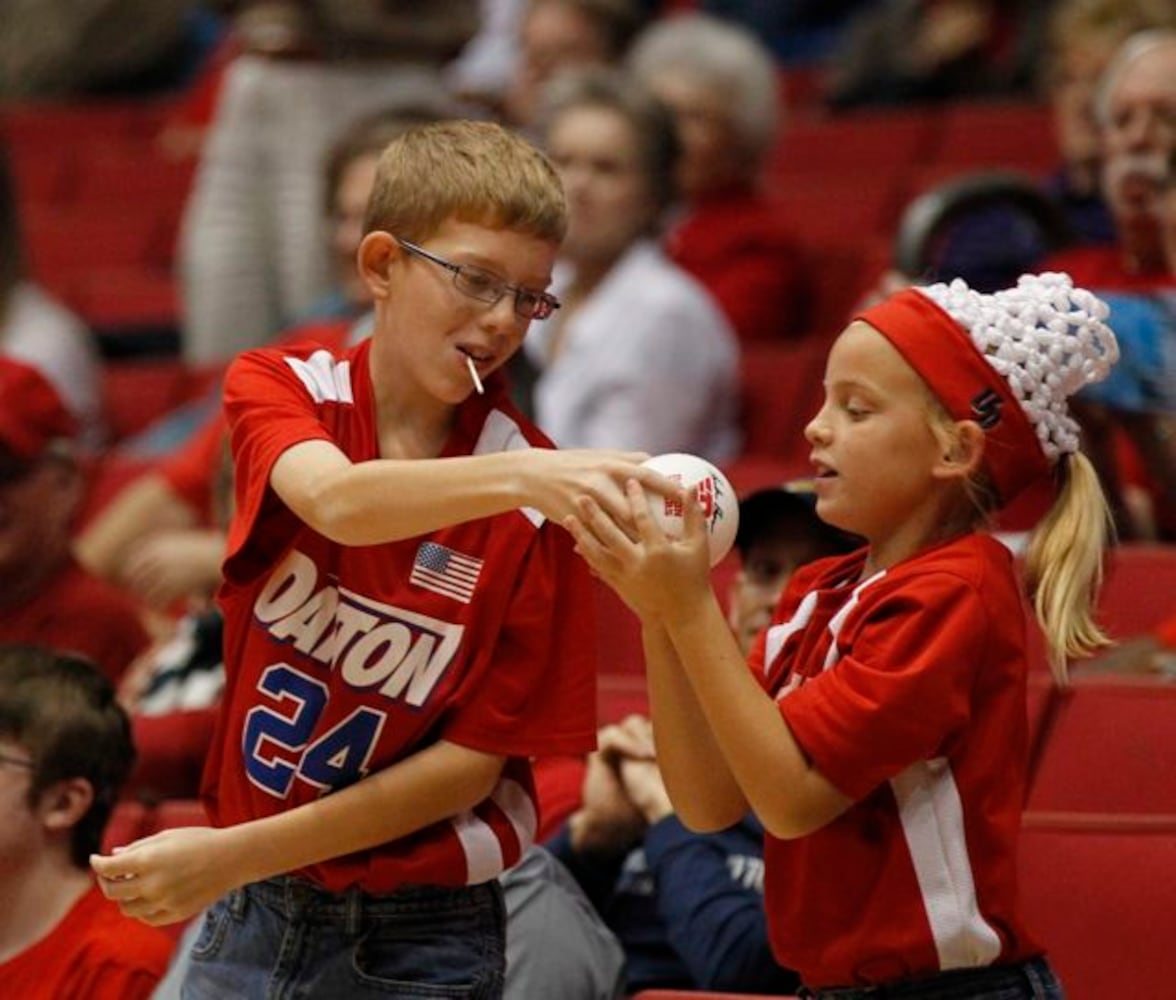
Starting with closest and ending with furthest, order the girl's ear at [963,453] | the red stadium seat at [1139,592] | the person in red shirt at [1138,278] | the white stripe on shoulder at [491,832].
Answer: the girl's ear at [963,453] < the white stripe on shoulder at [491,832] < the red stadium seat at [1139,592] < the person in red shirt at [1138,278]

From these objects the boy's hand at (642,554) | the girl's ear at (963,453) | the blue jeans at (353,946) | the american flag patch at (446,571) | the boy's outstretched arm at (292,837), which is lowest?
the blue jeans at (353,946)

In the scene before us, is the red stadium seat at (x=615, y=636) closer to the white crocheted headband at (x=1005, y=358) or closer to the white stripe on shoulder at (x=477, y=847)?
the white stripe on shoulder at (x=477, y=847)

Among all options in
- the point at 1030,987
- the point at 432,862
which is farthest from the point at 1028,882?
the point at 432,862

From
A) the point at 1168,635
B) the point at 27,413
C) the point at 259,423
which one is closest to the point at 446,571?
the point at 259,423

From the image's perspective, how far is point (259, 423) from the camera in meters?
2.11

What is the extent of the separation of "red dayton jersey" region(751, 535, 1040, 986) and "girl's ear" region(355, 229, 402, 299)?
1.61ft

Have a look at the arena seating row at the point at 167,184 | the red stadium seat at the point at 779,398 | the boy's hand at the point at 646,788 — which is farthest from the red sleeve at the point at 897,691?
the arena seating row at the point at 167,184

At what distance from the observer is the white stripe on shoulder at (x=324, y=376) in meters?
2.19

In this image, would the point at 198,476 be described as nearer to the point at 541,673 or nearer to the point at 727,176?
the point at 727,176

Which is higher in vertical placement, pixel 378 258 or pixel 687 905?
pixel 378 258

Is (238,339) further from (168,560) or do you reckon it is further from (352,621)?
(352,621)

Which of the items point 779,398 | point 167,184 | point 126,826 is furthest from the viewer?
point 167,184

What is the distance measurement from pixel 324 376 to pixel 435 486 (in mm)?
288

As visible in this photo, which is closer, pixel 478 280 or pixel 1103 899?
pixel 478 280
